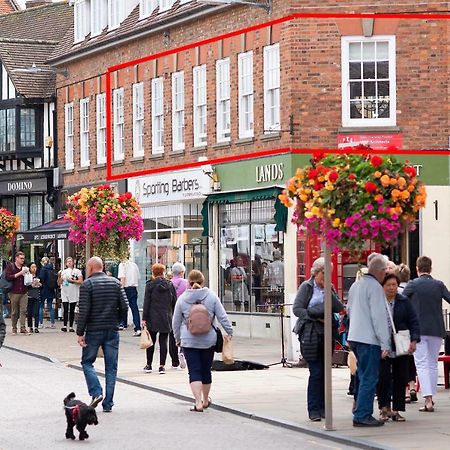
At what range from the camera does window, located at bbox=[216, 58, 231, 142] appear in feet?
126

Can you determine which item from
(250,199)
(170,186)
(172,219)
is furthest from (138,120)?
(250,199)

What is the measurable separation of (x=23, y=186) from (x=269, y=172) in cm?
2010

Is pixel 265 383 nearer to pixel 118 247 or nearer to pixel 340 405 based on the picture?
pixel 340 405

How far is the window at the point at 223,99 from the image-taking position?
38469 millimetres

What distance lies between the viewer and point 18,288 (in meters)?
38.0

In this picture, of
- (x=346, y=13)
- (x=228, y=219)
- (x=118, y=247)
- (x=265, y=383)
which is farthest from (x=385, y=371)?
(x=228, y=219)

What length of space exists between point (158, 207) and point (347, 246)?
26.2 metres

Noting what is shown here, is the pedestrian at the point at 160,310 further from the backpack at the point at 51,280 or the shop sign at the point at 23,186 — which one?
the shop sign at the point at 23,186

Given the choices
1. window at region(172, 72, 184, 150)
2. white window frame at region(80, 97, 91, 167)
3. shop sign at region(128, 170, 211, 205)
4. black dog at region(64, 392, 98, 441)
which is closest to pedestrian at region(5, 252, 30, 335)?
shop sign at region(128, 170, 211, 205)

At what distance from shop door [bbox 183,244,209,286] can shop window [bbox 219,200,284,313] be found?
1224 mm

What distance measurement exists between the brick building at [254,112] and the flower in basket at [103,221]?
3.85 metres

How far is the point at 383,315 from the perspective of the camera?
17.3m

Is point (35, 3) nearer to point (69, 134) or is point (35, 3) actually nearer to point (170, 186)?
point (69, 134)

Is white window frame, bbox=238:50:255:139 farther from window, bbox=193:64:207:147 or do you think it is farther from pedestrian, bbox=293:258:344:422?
pedestrian, bbox=293:258:344:422
